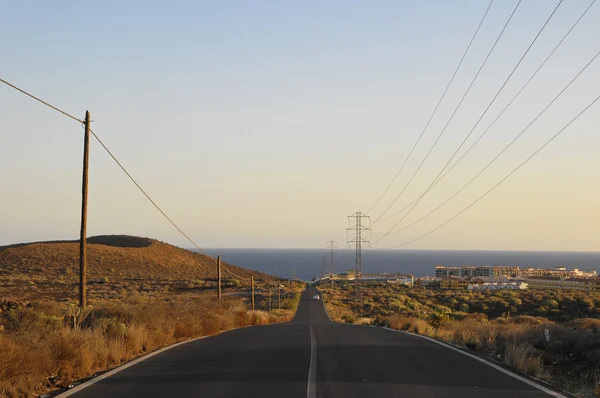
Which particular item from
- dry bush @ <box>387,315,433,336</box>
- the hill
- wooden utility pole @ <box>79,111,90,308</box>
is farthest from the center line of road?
the hill

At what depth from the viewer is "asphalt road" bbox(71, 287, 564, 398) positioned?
10.3m

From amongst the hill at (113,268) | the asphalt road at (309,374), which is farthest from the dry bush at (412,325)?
the hill at (113,268)

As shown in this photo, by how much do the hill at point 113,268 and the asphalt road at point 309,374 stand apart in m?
45.4

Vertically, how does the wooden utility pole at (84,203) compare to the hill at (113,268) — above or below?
above

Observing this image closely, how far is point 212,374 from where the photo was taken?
40.3 ft

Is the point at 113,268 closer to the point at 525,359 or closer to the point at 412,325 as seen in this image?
the point at 412,325

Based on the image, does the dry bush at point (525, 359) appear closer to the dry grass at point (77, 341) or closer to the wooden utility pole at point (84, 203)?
the dry grass at point (77, 341)

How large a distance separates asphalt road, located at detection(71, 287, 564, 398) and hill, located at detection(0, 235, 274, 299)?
45.4 metres

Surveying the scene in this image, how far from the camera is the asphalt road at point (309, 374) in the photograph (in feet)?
33.8

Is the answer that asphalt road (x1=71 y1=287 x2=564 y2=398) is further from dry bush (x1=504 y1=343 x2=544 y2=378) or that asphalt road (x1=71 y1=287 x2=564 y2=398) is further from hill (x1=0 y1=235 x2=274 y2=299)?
hill (x1=0 y1=235 x2=274 y2=299)

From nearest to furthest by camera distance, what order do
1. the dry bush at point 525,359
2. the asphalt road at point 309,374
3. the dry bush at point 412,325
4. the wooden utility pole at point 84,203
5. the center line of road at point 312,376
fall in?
1. the center line of road at point 312,376
2. the asphalt road at point 309,374
3. the dry bush at point 525,359
4. the wooden utility pole at point 84,203
5. the dry bush at point 412,325

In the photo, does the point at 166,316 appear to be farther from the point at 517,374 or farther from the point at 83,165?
the point at 517,374

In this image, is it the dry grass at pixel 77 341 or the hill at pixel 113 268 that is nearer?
the dry grass at pixel 77 341

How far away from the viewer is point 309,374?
12203 millimetres
